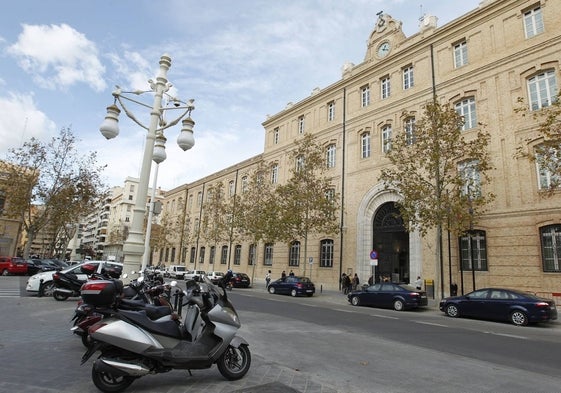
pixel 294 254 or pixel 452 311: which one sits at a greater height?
pixel 294 254

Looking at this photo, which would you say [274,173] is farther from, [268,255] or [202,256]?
[202,256]

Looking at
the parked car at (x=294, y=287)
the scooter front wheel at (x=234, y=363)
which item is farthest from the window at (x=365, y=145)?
the scooter front wheel at (x=234, y=363)

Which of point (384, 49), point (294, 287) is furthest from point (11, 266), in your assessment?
point (384, 49)

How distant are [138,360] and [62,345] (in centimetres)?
315

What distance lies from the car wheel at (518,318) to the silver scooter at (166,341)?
12.5m

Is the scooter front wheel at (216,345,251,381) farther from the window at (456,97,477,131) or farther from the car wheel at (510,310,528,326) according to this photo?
the window at (456,97,477,131)

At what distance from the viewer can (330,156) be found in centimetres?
3069

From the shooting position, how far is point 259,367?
5625 mm

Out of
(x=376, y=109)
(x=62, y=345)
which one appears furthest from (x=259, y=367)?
(x=376, y=109)

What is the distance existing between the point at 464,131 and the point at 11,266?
1425 inches

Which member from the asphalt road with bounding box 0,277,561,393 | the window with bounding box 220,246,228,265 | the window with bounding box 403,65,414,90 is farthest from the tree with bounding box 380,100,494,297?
the window with bounding box 220,246,228,265

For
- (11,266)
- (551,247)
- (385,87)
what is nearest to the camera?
(551,247)

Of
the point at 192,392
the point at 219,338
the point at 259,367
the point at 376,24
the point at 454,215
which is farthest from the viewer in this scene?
the point at 376,24

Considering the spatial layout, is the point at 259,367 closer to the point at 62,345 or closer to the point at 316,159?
the point at 62,345
